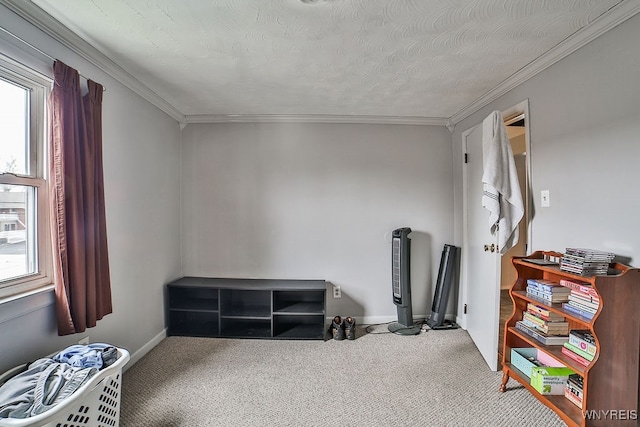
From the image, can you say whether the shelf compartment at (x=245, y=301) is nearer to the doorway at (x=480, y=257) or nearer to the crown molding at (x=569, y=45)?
the doorway at (x=480, y=257)

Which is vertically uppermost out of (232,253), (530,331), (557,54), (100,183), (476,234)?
(557,54)

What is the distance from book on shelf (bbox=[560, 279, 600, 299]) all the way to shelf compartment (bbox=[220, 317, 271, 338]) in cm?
235

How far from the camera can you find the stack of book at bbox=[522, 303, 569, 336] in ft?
5.18

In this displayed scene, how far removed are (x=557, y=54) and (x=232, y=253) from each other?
317cm

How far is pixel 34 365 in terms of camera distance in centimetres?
128

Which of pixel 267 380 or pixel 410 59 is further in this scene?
pixel 267 380

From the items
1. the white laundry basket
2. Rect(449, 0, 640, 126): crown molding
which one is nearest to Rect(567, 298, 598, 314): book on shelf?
Rect(449, 0, 640, 126): crown molding

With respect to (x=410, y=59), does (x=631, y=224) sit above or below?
below

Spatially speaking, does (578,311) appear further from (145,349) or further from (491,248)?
(145,349)

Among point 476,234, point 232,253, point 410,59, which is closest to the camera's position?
point 410,59

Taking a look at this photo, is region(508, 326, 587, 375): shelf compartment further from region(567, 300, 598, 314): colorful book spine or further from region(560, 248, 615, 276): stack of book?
region(560, 248, 615, 276): stack of book

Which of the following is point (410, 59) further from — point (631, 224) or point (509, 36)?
point (631, 224)

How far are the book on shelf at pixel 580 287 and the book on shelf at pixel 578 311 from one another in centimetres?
8

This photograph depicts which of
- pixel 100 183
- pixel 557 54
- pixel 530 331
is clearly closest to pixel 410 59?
pixel 557 54
